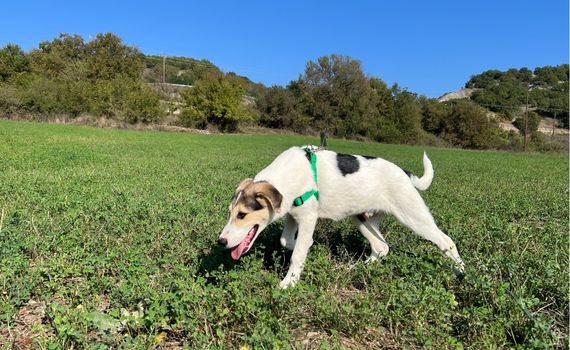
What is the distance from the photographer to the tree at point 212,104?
55.1 m

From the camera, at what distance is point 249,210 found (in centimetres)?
359

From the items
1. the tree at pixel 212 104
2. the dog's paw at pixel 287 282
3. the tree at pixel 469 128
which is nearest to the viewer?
the dog's paw at pixel 287 282

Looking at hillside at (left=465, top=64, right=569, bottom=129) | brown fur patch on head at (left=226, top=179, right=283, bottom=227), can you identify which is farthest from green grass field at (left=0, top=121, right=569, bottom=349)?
hillside at (left=465, top=64, right=569, bottom=129)

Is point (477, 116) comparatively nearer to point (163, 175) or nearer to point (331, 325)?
point (163, 175)

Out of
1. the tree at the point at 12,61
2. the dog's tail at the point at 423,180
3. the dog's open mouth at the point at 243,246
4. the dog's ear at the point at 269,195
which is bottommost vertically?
the dog's open mouth at the point at 243,246

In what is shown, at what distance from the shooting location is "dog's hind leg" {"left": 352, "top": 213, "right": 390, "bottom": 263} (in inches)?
186

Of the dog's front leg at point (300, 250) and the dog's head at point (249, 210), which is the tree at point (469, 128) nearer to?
the dog's front leg at point (300, 250)

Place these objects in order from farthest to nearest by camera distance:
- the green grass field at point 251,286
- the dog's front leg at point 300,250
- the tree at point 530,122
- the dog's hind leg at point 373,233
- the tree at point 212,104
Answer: the tree at point 530,122 < the tree at point 212,104 < the dog's hind leg at point 373,233 < the dog's front leg at point 300,250 < the green grass field at point 251,286

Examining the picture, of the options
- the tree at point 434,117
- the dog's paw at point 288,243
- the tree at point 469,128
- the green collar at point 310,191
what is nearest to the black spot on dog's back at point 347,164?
the green collar at point 310,191

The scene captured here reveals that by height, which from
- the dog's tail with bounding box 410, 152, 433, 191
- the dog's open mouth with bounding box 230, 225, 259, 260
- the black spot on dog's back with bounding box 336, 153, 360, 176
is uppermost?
the black spot on dog's back with bounding box 336, 153, 360, 176

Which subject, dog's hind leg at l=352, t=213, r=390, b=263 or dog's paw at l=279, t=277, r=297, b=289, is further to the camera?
dog's hind leg at l=352, t=213, r=390, b=263

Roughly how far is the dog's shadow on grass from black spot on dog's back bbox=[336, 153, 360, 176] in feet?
3.29

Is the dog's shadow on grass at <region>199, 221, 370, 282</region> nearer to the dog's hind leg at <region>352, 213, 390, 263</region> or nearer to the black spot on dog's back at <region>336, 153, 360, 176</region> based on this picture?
the dog's hind leg at <region>352, 213, 390, 263</region>

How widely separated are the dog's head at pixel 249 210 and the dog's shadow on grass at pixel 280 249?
1.56 ft
